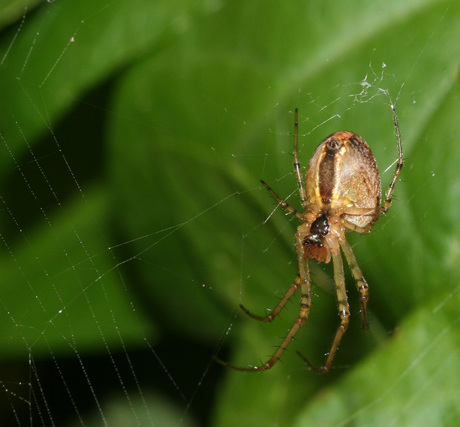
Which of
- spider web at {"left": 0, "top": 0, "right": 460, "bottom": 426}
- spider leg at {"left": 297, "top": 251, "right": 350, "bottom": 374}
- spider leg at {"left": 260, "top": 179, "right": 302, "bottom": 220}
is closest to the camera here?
spider web at {"left": 0, "top": 0, "right": 460, "bottom": 426}

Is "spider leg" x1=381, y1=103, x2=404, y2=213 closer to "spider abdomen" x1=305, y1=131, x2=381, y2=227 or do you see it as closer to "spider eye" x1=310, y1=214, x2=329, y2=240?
"spider abdomen" x1=305, y1=131, x2=381, y2=227

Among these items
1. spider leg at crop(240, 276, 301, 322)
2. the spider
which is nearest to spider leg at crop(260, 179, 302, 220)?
the spider

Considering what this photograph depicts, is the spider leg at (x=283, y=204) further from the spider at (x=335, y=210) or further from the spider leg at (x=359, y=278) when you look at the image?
the spider leg at (x=359, y=278)

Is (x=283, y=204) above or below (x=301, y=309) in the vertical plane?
above

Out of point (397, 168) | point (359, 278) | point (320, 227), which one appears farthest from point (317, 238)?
point (397, 168)

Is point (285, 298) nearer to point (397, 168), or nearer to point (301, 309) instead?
point (301, 309)
